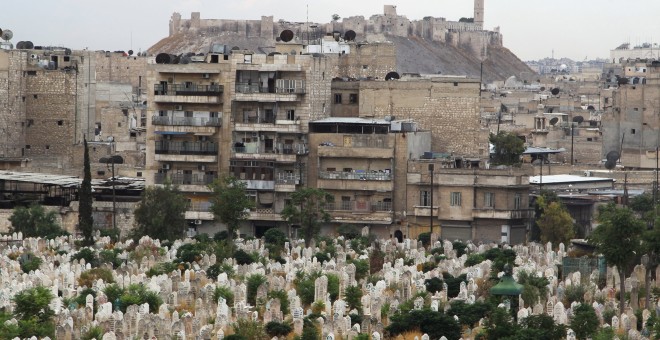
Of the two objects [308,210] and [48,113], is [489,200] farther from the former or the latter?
[48,113]

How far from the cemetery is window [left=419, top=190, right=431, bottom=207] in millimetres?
5031

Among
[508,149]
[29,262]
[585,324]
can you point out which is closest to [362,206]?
[29,262]

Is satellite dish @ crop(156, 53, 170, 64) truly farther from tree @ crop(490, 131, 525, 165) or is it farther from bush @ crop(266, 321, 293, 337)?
bush @ crop(266, 321, 293, 337)

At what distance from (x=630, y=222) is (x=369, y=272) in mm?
8306

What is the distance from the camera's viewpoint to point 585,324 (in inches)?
1708

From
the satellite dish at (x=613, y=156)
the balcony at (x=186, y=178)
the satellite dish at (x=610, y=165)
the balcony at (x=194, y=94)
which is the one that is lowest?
the balcony at (x=186, y=178)

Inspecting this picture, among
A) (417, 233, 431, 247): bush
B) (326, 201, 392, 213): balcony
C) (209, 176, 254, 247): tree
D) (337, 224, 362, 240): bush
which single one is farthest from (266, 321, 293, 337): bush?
(326, 201, 392, 213): balcony

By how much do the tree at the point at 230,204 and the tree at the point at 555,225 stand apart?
8.86 m

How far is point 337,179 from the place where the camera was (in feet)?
227

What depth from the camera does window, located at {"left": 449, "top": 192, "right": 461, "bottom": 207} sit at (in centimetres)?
6794

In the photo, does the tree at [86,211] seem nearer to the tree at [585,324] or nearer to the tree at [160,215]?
the tree at [160,215]

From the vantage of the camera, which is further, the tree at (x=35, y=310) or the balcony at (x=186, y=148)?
the balcony at (x=186, y=148)

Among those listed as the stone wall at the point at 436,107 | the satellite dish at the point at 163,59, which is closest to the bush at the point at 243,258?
the stone wall at the point at 436,107

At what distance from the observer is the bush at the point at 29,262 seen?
179 ft
